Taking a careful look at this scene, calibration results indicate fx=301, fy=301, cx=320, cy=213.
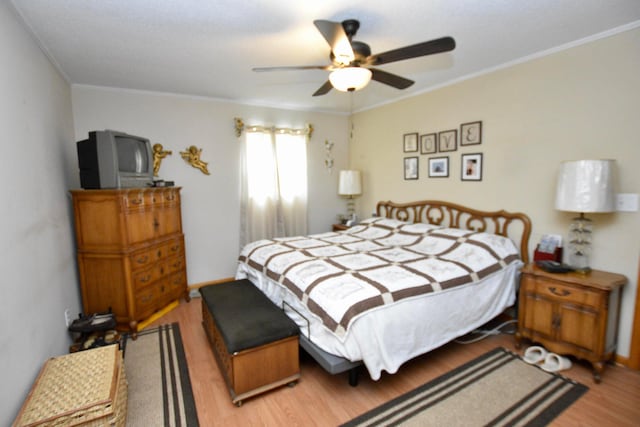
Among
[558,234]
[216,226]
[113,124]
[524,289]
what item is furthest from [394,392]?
[113,124]

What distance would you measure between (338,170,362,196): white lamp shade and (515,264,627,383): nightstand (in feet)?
8.37

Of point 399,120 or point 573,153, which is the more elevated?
point 399,120

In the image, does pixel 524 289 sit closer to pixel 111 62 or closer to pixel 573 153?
pixel 573 153

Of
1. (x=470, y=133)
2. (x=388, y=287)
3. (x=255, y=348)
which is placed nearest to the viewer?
(x=255, y=348)

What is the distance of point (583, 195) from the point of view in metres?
2.18

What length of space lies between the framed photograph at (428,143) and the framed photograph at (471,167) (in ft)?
1.30

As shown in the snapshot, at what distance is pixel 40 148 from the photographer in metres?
2.15

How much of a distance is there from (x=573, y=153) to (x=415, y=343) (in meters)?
2.07

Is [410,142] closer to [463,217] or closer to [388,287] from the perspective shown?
[463,217]

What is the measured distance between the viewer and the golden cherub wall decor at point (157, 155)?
3584 millimetres

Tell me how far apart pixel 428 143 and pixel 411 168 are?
0.39 m

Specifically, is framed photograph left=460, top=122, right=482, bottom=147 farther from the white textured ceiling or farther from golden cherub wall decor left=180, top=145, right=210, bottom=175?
golden cherub wall decor left=180, top=145, right=210, bottom=175

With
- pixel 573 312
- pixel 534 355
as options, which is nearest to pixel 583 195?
pixel 573 312

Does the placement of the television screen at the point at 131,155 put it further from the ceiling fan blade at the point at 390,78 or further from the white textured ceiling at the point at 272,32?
the ceiling fan blade at the point at 390,78
